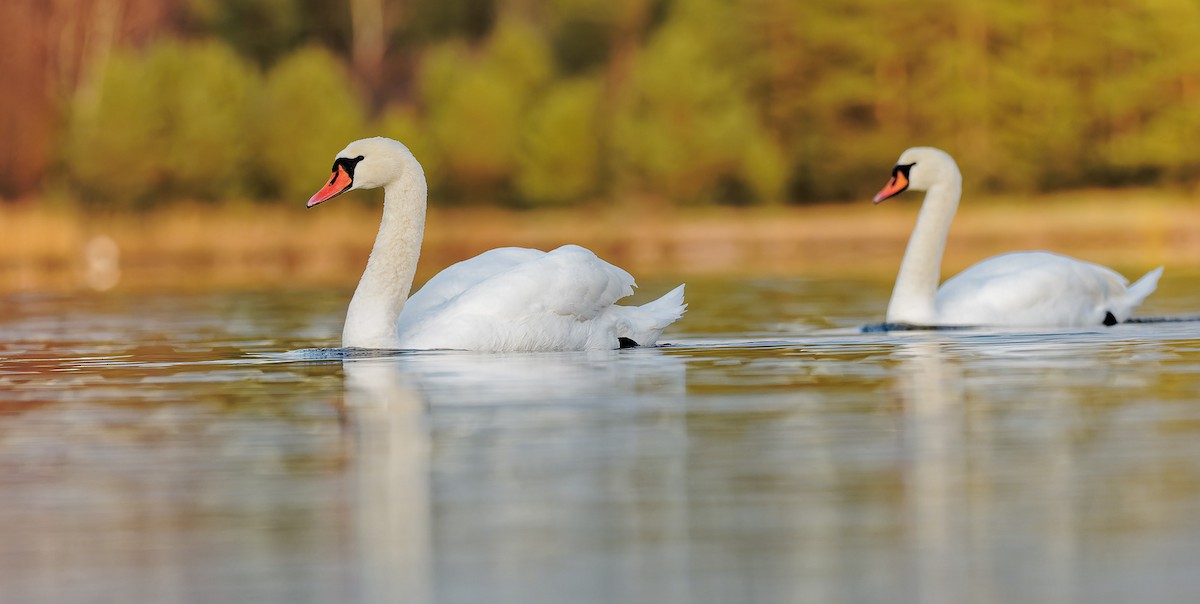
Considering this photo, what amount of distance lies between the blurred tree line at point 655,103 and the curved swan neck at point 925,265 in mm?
48050

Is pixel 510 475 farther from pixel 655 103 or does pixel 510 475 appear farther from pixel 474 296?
pixel 655 103

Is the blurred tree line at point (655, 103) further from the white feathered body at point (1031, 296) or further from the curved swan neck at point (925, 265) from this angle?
the white feathered body at point (1031, 296)

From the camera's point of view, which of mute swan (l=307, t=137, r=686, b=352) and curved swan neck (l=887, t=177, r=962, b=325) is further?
curved swan neck (l=887, t=177, r=962, b=325)

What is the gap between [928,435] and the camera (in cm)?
790

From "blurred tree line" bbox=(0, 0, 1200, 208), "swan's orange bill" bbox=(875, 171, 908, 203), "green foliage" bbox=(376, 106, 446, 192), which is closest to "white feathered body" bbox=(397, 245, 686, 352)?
"swan's orange bill" bbox=(875, 171, 908, 203)

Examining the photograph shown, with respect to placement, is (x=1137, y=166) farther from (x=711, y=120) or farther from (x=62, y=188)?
(x=62, y=188)

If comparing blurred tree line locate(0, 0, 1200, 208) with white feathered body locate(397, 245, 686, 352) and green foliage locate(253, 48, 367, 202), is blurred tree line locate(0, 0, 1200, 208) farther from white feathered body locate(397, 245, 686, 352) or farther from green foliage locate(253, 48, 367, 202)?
white feathered body locate(397, 245, 686, 352)

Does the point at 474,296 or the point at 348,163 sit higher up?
the point at 348,163

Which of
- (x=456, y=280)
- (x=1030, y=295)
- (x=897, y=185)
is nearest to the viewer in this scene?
(x=456, y=280)

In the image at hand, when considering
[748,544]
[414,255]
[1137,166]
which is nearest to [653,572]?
[748,544]

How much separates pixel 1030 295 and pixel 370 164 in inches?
170

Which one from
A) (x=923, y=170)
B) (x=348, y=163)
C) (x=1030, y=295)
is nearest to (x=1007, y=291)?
(x=1030, y=295)

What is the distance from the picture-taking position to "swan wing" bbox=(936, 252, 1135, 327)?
13.6 m

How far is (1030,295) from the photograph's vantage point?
13.6 m
